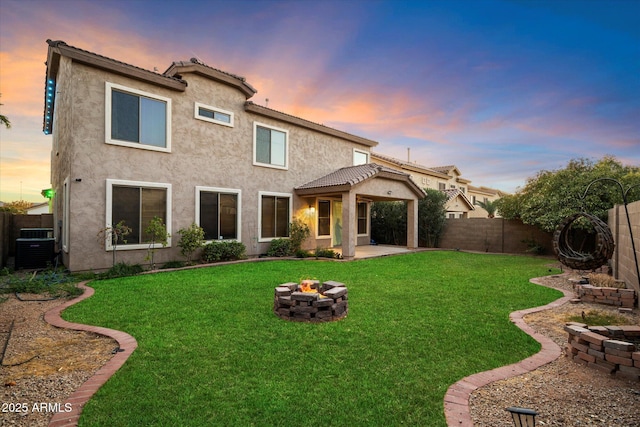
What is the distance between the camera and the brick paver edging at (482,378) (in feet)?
8.82

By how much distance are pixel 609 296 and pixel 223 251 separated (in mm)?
11242

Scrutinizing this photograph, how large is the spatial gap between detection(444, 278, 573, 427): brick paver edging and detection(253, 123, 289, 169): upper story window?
456 inches

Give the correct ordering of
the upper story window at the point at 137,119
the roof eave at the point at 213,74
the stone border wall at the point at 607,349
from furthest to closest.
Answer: the roof eave at the point at 213,74 < the upper story window at the point at 137,119 < the stone border wall at the point at 607,349

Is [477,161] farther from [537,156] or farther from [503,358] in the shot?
[503,358]

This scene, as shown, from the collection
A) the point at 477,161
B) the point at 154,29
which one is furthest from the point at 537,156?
the point at 154,29

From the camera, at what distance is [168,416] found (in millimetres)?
2678

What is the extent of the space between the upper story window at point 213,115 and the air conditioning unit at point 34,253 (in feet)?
22.2

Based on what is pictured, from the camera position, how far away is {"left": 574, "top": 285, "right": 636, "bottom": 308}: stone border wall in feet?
21.0

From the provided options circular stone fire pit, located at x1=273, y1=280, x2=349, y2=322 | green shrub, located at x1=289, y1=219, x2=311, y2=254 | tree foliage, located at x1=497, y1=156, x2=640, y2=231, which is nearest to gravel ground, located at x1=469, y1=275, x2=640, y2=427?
circular stone fire pit, located at x1=273, y1=280, x2=349, y2=322

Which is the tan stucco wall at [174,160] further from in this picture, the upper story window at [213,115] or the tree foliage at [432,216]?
the tree foliage at [432,216]

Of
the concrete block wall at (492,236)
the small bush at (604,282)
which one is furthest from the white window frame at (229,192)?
the concrete block wall at (492,236)

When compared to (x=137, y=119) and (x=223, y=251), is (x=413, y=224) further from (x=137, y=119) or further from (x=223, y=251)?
(x=137, y=119)

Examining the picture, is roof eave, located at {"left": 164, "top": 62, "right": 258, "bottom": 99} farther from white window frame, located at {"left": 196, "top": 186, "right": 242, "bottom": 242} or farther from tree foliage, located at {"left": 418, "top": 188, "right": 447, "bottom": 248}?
tree foliage, located at {"left": 418, "top": 188, "right": 447, "bottom": 248}

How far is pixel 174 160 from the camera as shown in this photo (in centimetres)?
1124
